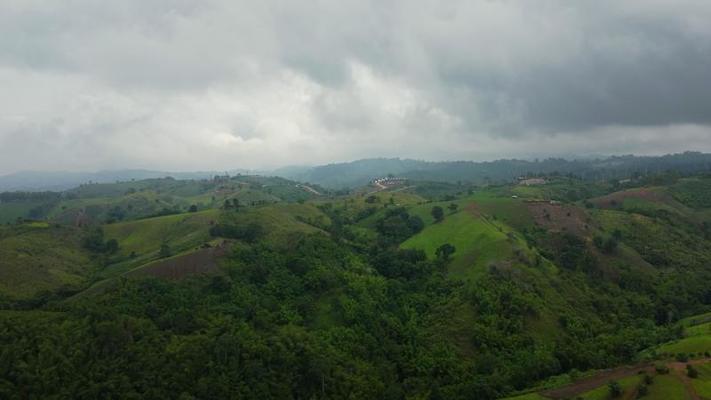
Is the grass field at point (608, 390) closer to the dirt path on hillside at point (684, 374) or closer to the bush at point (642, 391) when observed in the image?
the bush at point (642, 391)

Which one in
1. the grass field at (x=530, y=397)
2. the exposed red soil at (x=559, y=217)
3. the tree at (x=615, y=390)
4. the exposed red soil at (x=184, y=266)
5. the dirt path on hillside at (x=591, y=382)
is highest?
the exposed red soil at (x=559, y=217)

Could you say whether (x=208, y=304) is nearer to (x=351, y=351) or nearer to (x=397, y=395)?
(x=351, y=351)

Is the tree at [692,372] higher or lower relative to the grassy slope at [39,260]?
lower

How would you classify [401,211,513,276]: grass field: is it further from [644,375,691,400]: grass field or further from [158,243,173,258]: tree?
[158,243,173,258]: tree

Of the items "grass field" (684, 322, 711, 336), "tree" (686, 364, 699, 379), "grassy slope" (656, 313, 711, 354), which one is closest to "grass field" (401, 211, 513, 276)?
"grass field" (684, 322, 711, 336)

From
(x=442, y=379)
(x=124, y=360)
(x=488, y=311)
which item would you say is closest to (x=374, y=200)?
(x=488, y=311)

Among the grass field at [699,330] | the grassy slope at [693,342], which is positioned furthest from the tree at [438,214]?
the grass field at [699,330]

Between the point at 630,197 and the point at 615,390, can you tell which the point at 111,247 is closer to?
the point at 615,390
